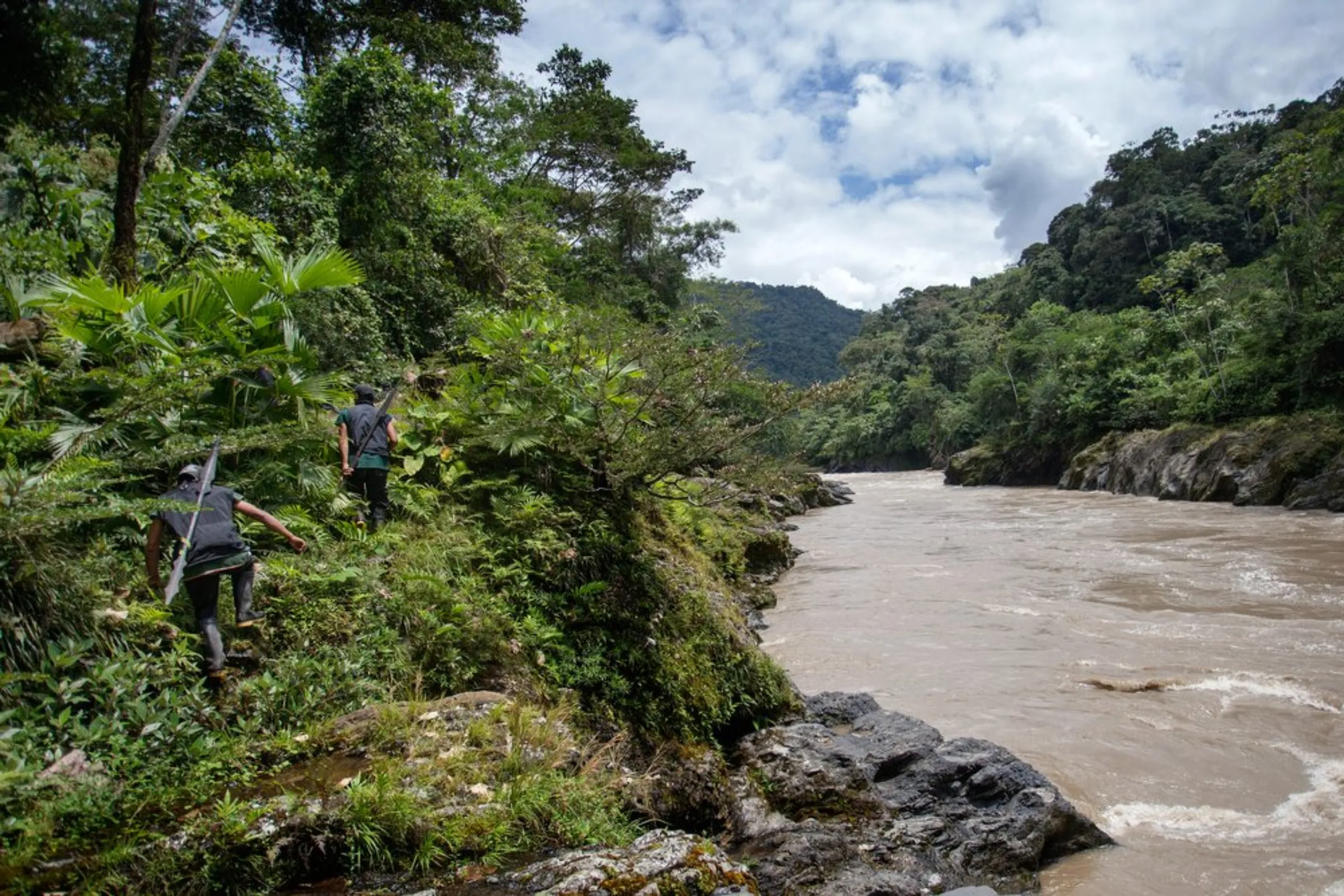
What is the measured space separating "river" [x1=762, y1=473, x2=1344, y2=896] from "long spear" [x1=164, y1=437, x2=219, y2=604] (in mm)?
4970

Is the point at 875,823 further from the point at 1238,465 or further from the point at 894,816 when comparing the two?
the point at 1238,465

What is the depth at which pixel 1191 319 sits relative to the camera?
31438 mm

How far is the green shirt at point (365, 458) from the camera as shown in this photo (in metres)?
5.59

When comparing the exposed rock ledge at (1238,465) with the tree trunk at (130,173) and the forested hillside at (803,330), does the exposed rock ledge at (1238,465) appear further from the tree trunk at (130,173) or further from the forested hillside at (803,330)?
the forested hillside at (803,330)

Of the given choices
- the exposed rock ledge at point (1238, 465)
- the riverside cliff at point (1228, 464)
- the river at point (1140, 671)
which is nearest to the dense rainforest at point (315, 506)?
the river at point (1140, 671)

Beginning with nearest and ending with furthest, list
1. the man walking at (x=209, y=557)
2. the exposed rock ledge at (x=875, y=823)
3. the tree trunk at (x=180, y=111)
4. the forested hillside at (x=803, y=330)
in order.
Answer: the exposed rock ledge at (x=875, y=823), the man walking at (x=209, y=557), the tree trunk at (x=180, y=111), the forested hillside at (x=803, y=330)

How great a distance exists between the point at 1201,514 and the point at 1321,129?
36.7 feet

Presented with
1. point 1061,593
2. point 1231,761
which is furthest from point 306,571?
point 1061,593

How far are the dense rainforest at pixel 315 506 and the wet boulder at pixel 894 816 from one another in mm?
600

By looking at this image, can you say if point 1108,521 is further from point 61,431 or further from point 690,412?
point 61,431

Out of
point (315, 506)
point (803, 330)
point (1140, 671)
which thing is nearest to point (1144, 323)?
point (1140, 671)

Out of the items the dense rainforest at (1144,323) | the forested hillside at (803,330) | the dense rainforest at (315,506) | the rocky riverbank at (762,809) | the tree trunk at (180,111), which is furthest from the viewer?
the forested hillside at (803,330)

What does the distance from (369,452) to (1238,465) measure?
25.9 m

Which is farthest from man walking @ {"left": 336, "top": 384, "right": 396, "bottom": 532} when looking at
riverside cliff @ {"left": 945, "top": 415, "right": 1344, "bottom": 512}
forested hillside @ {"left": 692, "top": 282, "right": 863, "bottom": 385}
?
forested hillside @ {"left": 692, "top": 282, "right": 863, "bottom": 385}
